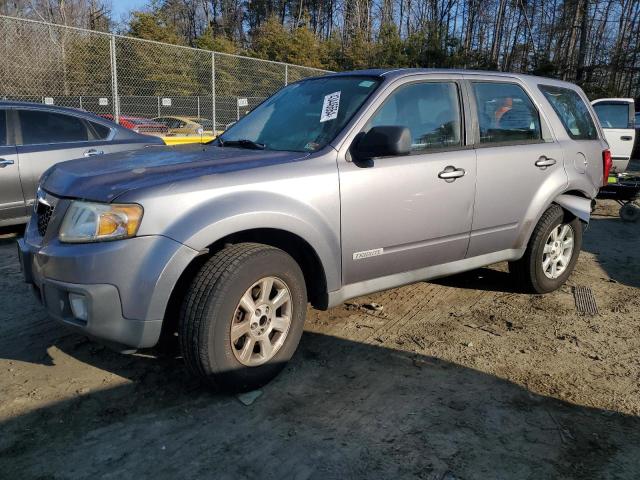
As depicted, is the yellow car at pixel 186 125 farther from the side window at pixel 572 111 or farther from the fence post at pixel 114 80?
the side window at pixel 572 111

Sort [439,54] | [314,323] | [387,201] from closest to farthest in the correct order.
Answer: [387,201], [314,323], [439,54]

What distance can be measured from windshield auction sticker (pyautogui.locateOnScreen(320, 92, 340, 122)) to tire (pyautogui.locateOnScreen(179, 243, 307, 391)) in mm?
1063

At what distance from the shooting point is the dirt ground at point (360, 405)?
241 centimetres

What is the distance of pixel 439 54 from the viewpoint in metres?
32.8

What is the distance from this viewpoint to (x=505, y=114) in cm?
426

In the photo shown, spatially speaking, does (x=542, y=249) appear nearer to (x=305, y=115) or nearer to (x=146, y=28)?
(x=305, y=115)

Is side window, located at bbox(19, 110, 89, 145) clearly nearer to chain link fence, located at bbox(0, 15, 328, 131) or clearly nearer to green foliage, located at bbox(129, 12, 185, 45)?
chain link fence, located at bbox(0, 15, 328, 131)

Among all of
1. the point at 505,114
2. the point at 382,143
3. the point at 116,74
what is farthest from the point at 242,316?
the point at 116,74

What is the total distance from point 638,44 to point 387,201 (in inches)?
1617

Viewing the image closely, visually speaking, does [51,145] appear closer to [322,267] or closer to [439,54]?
[322,267]

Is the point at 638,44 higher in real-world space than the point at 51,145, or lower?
higher

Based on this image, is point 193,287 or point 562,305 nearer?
point 193,287

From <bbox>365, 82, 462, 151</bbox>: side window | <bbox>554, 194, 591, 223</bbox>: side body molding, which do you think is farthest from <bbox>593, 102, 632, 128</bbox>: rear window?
<bbox>365, 82, 462, 151</bbox>: side window

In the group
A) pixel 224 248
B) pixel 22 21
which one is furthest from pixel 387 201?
pixel 22 21
